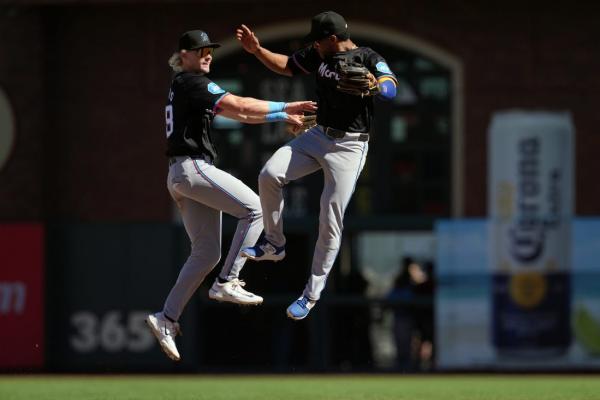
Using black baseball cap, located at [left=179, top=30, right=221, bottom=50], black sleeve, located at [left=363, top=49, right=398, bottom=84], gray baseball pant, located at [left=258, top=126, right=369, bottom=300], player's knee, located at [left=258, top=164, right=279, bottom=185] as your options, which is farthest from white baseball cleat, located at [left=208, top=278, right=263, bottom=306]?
black sleeve, located at [left=363, top=49, right=398, bottom=84]

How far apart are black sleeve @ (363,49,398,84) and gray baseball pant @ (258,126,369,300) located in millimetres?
558

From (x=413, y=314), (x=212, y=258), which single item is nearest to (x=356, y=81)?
(x=212, y=258)

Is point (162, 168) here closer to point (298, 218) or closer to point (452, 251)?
point (298, 218)

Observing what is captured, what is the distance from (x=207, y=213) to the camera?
35.8 feet

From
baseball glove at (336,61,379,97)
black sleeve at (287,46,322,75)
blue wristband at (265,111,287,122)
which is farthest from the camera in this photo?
black sleeve at (287,46,322,75)

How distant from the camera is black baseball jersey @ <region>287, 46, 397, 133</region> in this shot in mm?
10414

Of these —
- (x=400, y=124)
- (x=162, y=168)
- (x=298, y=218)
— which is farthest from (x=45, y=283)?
(x=400, y=124)

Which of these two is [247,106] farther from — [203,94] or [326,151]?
[326,151]

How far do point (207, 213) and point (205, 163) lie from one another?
467 mm

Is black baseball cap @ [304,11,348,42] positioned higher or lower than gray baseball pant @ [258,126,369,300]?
higher
